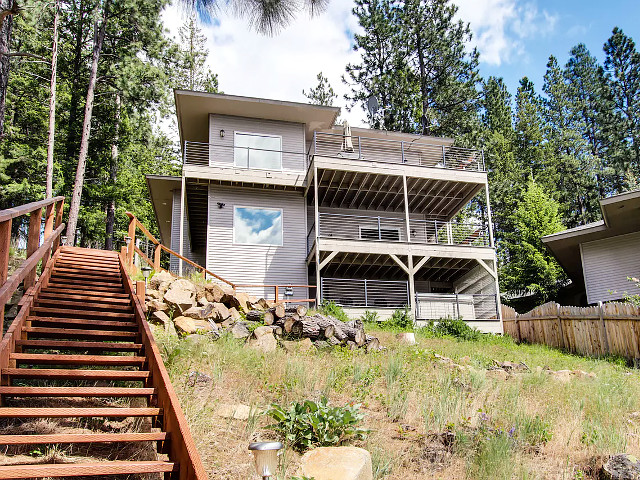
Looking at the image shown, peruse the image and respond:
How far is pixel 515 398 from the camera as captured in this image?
719 cm

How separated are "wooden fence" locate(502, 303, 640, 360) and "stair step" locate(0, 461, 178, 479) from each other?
14.7 m

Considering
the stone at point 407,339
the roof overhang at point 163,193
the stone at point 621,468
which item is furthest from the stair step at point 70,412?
the roof overhang at point 163,193

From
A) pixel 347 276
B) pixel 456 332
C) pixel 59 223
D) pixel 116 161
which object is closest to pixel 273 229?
pixel 347 276

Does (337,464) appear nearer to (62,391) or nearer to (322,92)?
(62,391)

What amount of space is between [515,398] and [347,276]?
1380 centimetres

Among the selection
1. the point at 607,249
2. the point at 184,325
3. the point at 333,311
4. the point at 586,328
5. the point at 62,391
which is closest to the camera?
the point at 62,391

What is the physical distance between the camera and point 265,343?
980 centimetres

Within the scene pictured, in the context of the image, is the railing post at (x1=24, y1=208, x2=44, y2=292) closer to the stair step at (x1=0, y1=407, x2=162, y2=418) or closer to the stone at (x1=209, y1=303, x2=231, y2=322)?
the stair step at (x1=0, y1=407, x2=162, y2=418)

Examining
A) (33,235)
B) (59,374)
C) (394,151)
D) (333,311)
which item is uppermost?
(394,151)

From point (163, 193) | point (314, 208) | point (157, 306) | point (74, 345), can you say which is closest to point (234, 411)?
point (74, 345)

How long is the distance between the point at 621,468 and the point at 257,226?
50.2 ft

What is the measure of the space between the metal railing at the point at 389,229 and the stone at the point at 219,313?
9.21m

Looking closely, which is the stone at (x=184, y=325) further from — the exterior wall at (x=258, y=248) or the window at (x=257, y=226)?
the window at (x=257, y=226)

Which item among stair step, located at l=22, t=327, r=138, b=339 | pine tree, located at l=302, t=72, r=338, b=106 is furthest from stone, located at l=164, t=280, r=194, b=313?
pine tree, located at l=302, t=72, r=338, b=106
